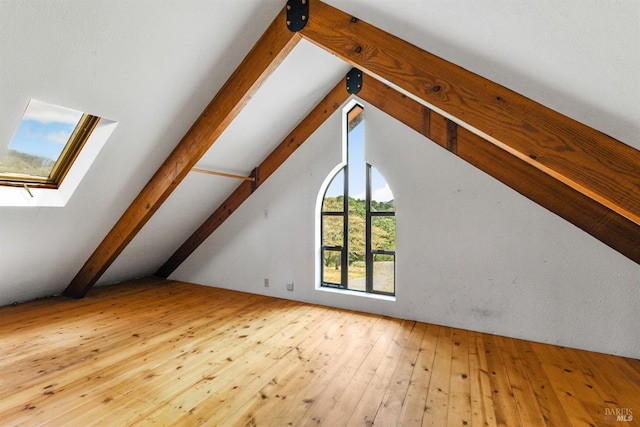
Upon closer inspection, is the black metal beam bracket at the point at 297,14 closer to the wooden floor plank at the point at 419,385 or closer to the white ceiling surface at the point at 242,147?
the white ceiling surface at the point at 242,147

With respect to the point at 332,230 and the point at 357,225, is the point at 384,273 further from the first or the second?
the point at 332,230

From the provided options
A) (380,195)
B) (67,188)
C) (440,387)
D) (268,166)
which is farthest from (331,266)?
(67,188)

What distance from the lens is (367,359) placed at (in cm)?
255

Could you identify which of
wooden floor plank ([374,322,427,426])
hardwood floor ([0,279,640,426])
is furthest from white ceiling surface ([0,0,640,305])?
wooden floor plank ([374,322,427,426])

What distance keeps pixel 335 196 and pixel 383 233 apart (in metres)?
0.81

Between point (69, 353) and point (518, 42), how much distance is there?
3823mm

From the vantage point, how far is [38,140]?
2.62 m

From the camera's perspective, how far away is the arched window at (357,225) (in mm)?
3748

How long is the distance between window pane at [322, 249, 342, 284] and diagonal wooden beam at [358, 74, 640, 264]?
6.19 feet

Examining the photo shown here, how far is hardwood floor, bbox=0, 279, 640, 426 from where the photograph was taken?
1853mm

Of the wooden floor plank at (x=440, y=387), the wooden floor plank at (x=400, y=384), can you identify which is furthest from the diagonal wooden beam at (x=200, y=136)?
the wooden floor plank at (x=440, y=387)

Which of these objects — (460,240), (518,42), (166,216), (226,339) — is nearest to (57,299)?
(166,216)

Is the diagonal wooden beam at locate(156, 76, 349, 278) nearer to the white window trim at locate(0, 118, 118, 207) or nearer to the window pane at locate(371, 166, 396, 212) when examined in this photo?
the window pane at locate(371, 166, 396, 212)

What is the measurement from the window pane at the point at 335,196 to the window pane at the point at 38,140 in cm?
270
